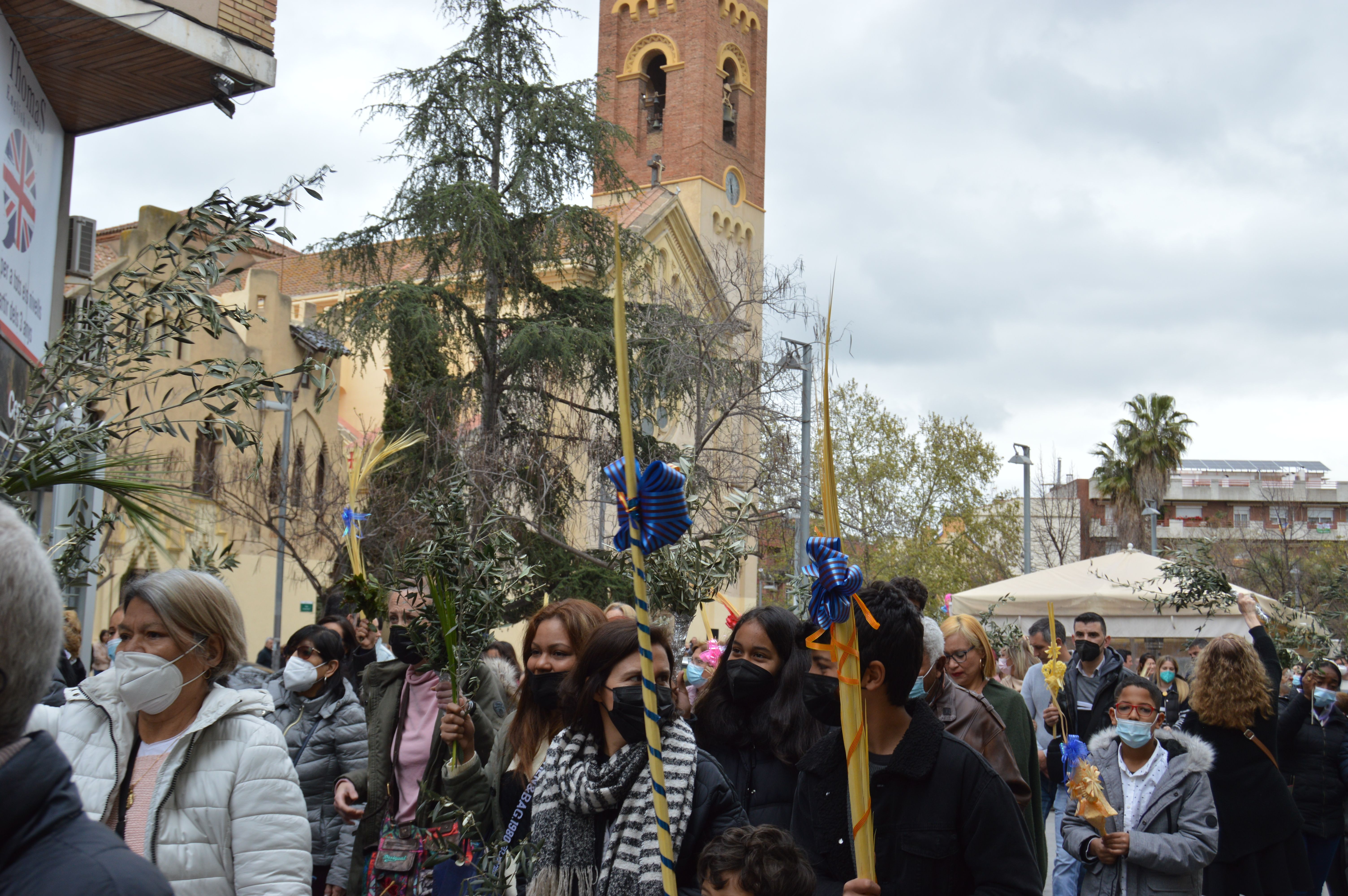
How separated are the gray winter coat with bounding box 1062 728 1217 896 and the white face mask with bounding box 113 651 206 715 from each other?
158 inches

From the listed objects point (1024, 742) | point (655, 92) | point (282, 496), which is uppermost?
point (655, 92)

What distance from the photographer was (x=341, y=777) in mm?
6059

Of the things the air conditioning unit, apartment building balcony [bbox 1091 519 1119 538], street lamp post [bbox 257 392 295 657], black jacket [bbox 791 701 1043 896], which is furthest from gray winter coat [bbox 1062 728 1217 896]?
apartment building balcony [bbox 1091 519 1119 538]

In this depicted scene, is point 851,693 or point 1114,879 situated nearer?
point 851,693

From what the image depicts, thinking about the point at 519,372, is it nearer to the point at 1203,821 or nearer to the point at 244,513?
the point at 244,513

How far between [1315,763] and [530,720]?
21.6 feet

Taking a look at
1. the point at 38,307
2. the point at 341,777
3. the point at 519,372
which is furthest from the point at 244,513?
the point at 341,777

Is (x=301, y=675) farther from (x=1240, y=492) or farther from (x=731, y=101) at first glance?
(x=1240, y=492)

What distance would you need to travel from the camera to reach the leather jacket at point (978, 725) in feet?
15.6

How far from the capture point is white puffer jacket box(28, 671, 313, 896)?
3.26 m

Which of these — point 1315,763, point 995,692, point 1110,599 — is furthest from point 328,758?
point 1110,599

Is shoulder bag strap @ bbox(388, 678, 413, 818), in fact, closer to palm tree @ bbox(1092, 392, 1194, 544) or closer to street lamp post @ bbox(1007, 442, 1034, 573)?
street lamp post @ bbox(1007, 442, 1034, 573)

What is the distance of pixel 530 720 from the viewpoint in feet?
15.8

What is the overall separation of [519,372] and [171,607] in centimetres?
1901
